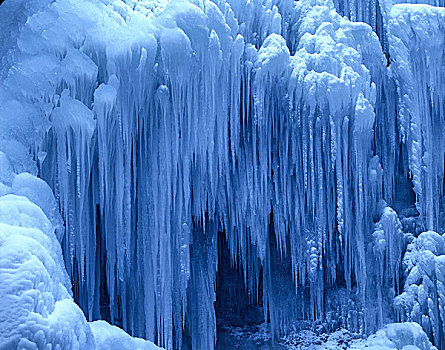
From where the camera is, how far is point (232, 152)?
611cm

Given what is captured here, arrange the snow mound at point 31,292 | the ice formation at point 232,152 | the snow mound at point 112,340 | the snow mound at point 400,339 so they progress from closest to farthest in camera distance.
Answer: the snow mound at point 31,292 < the snow mound at point 112,340 < the ice formation at point 232,152 < the snow mound at point 400,339

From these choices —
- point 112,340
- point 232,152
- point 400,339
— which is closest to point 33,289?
point 112,340

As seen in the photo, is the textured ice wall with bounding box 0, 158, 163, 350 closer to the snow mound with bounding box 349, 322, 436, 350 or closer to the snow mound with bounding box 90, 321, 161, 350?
the snow mound with bounding box 90, 321, 161, 350

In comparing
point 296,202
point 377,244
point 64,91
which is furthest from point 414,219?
point 64,91

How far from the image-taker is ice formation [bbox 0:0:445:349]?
16.1ft

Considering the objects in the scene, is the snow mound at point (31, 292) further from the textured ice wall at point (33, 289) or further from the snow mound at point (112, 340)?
the snow mound at point (112, 340)

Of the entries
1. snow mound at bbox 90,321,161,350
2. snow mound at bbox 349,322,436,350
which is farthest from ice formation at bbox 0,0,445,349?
snow mound at bbox 349,322,436,350

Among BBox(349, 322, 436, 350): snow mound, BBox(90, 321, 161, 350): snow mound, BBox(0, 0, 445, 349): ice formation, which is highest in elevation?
BBox(0, 0, 445, 349): ice formation

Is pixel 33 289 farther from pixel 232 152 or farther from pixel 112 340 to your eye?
pixel 232 152

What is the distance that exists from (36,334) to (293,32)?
447 cm

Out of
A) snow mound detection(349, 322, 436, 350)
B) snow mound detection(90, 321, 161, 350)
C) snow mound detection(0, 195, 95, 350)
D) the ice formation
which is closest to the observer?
snow mound detection(0, 195, 95, 350)

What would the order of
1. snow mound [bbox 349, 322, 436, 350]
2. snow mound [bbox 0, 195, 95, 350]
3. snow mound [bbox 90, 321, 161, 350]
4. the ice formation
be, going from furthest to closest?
snow mound [bbox 349, 322, 436, 350] < the ice formation < snow mound [bbox 90, 321, 161, 350] < snow mound [bbox 0, 195, 95, 350]

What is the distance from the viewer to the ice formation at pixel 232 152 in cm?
490

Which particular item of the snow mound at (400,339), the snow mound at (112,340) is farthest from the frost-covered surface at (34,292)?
the snow mound at (400,339)
